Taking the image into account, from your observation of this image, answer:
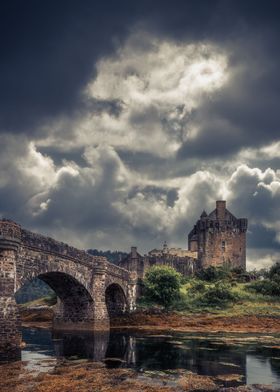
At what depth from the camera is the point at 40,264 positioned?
33.4m

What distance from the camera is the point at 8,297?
88.3 feet

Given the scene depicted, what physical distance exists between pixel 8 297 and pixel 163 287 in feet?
130

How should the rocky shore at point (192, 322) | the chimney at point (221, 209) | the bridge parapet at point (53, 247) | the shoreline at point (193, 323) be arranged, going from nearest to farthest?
the bridge parapet at point (53, 247), the shoreline at point (193, 323), the rocky shore at point (192, 322), the chimney at point (221, 209)

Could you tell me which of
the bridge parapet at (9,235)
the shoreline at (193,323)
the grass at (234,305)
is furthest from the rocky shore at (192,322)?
the bridge parapet at (9,235)

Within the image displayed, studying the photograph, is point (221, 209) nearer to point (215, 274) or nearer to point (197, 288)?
point (215, 274)

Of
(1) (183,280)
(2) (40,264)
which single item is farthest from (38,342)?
(1) (183,280)

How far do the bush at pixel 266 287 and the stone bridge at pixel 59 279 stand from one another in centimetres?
2112

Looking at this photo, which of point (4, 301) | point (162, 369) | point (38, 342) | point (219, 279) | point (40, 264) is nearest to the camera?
point (162, 369)

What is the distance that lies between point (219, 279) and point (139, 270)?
21.4 m

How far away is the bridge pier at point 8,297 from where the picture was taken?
2583 cm

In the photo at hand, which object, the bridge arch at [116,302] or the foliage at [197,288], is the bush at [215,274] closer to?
the foliage at [197,288]

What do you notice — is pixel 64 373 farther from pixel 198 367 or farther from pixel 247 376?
pixel 247 376

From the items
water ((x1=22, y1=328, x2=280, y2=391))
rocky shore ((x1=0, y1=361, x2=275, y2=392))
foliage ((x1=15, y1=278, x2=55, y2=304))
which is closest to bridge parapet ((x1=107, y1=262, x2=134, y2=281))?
water ((x1=22, y1=328, x2=280, y2=391))

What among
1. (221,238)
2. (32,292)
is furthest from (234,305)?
(32,292)
